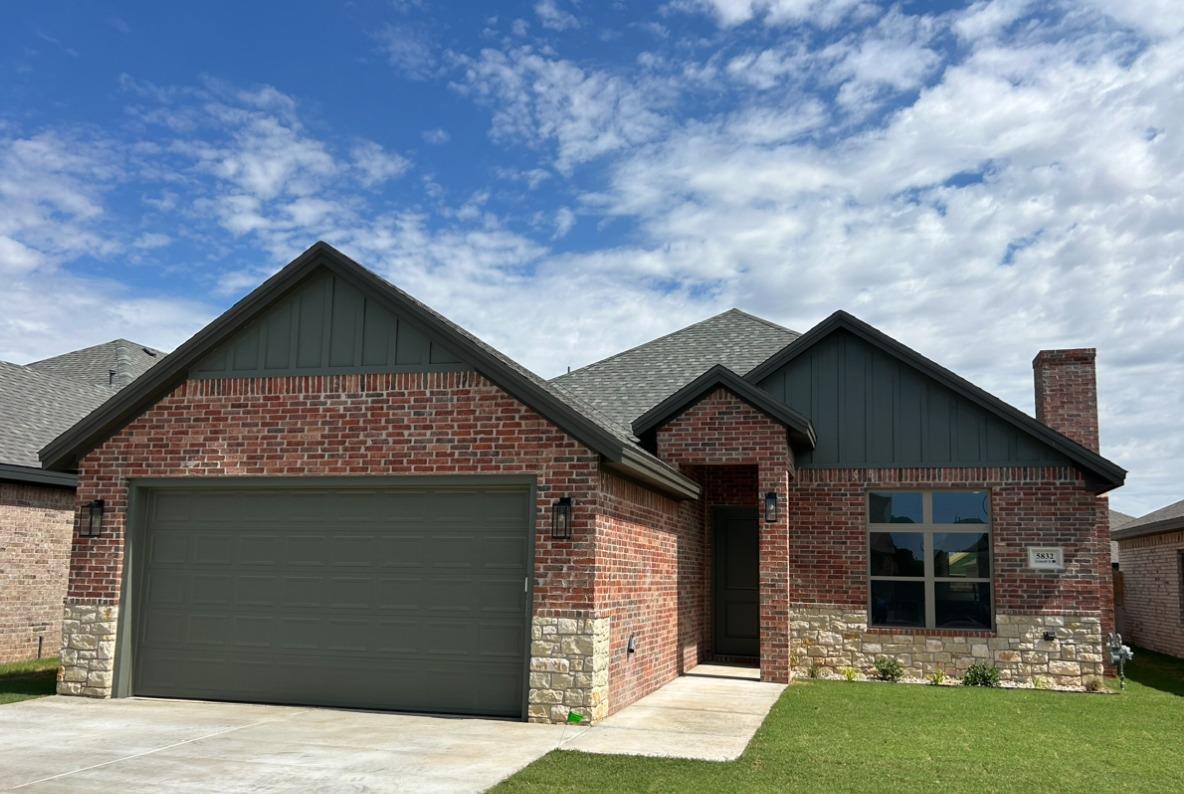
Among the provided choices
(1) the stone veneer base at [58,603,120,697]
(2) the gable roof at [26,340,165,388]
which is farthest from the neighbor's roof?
(2) the gable roof at [26,340,165,388]

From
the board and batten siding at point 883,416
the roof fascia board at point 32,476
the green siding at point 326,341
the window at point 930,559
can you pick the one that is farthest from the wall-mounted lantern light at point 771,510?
the roof fascia board at point 32,476

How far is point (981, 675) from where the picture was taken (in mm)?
14281

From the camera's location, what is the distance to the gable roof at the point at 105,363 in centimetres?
2652

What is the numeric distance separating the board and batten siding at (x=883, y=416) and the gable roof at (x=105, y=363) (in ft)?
60.4

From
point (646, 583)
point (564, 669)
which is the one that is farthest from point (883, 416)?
point (564, 669)

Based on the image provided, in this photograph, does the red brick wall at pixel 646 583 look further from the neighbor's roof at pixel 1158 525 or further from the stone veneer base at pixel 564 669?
the neighbor's roof at pixel 1158 525

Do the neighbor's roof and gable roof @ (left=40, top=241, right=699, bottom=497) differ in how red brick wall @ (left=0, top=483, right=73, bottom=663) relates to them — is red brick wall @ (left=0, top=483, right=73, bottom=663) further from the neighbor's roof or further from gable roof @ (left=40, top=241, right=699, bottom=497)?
the neighbor's roof

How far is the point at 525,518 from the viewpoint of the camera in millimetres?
10477

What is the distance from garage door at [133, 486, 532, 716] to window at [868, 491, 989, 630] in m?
6.82

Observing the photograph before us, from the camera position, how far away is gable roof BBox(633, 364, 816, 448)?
13.9 metres

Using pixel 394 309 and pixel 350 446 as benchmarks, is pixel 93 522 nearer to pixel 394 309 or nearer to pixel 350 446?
pixel 350 446

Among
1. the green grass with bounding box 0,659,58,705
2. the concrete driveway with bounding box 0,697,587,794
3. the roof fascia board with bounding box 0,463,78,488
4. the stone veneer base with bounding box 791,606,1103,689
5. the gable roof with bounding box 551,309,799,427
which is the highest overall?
the gable roof with bounding box 551,309,799,427

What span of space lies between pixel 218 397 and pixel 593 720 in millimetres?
→ 5583

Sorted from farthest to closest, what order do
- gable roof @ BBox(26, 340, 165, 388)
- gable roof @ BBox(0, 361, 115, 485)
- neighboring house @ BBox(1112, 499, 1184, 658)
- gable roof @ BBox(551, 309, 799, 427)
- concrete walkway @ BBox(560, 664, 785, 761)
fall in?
gable roof @ BBox(26, 340, 165, 388) < neighboring house @ BBox(1112, 499, 1184, 658) < gable roof @ BBox(551, 309, 799, 427) < gable roof @ BBox(0, 361, 115, 485) < concrete walkway @ BBox(560, 664, 785, 761)
